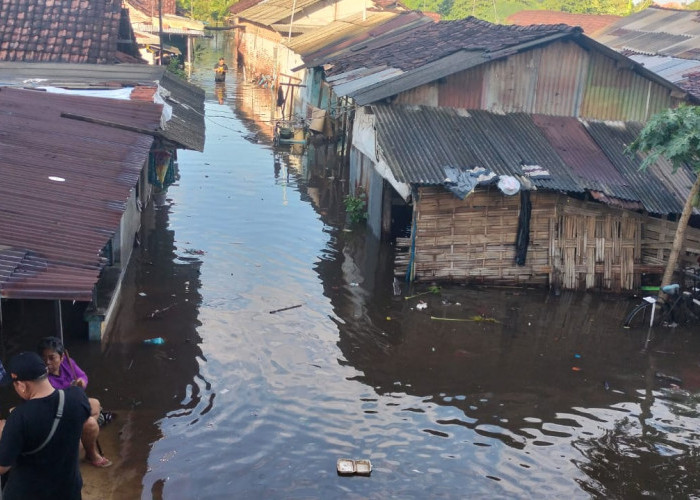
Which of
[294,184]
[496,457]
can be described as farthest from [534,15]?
[496,457]

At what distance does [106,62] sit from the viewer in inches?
731

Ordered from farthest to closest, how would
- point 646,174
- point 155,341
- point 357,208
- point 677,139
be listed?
point 357,208 < point 646,174 < point 677,139 < point 155,341

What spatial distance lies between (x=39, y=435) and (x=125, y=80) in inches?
524

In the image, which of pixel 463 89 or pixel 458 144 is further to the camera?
pixel 463 89

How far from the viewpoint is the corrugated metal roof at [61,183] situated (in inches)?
268

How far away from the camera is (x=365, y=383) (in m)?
9.55

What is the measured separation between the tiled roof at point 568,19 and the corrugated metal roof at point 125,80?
73.2ft

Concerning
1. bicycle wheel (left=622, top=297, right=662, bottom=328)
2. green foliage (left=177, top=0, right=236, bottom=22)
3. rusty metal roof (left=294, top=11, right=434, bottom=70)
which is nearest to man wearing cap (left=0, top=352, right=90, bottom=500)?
bicycle wheel (left=622, top=297, right=662, bottom=328)

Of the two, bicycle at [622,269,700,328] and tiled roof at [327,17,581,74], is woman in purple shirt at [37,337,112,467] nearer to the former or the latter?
bicycle at [622,269,700,328]

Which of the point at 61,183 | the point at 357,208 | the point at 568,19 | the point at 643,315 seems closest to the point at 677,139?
the point at 643,315

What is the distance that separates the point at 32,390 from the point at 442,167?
980 centimetres

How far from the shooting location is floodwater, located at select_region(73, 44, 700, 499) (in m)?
7.49

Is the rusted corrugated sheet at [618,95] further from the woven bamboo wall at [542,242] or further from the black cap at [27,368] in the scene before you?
the black cap at [27,368]

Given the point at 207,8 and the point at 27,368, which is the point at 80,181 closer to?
the point at 27,368
